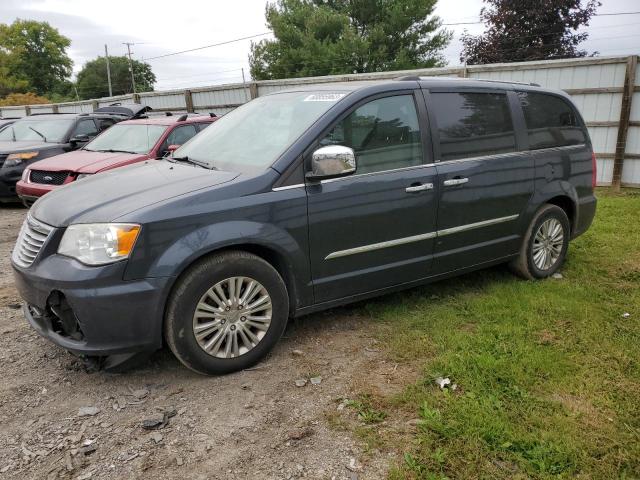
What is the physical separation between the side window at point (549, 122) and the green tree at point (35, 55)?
7612 cm

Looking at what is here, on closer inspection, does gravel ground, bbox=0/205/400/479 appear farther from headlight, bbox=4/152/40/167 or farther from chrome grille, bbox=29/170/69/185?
headlight, bbox=4/152/40/167

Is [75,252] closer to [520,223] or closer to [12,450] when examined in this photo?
[12,450]

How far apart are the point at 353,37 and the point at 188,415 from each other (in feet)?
101

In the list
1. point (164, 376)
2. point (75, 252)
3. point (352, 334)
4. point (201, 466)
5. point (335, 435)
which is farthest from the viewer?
point (352, 334)

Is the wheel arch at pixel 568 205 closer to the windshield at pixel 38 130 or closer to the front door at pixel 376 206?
the front door at pixel 376 206

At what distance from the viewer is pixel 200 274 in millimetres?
3043

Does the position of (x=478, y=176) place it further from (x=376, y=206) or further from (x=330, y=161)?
(x=330, y=161)

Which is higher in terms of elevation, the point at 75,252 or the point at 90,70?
the point at 90,70

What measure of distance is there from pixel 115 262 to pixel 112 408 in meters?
0.84

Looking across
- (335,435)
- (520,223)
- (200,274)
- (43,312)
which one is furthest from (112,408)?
(520,223)

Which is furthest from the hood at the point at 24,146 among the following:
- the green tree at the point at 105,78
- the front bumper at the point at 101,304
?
the green tree at the point at 105,78

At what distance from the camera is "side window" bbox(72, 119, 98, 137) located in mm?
10315

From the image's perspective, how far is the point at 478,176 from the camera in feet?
13.8

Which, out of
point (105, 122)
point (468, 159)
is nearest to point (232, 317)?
point (468, 159)
